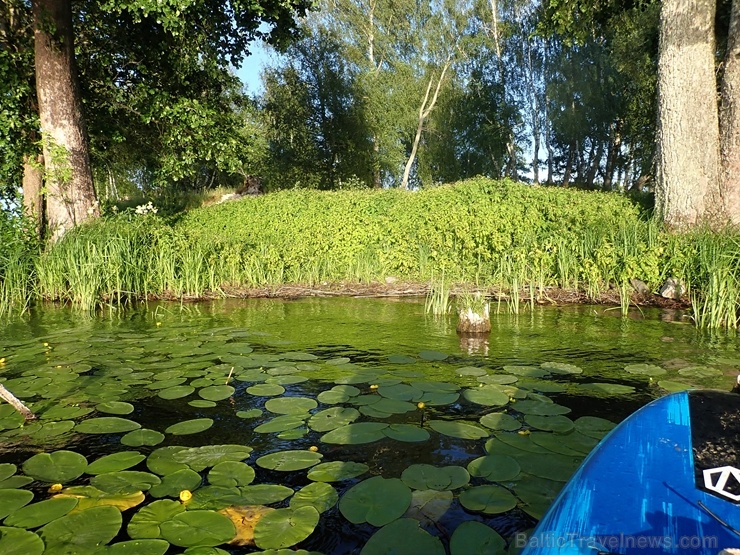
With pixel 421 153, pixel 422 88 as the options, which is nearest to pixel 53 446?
pixel 422 88

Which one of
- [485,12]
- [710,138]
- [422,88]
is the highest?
[485,12]

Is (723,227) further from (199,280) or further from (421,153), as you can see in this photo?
(421,153)

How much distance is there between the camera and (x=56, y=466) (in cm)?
242

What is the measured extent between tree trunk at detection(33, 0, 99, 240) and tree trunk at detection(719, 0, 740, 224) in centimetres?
1012

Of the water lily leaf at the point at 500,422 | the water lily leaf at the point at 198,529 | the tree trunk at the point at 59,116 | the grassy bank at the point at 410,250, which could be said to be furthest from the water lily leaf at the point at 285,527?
the tree trunk at the point at 59,116

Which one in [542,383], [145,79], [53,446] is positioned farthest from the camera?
[145,79]

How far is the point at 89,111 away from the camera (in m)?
10.6

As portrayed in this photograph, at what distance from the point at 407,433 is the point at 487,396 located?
0.79 meters

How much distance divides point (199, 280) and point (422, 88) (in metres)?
22.2

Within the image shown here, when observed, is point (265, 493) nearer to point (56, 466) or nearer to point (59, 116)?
point (56, 466)

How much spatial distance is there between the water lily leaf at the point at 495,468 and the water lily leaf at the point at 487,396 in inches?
28.8

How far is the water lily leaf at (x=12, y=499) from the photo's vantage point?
2.02 metres

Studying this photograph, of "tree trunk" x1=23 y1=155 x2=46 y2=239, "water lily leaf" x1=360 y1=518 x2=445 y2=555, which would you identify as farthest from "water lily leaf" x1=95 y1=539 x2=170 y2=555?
"tree trunk" x1=23 y1=155 x2=46 y2=239

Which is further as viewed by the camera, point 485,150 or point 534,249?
point 485,150
